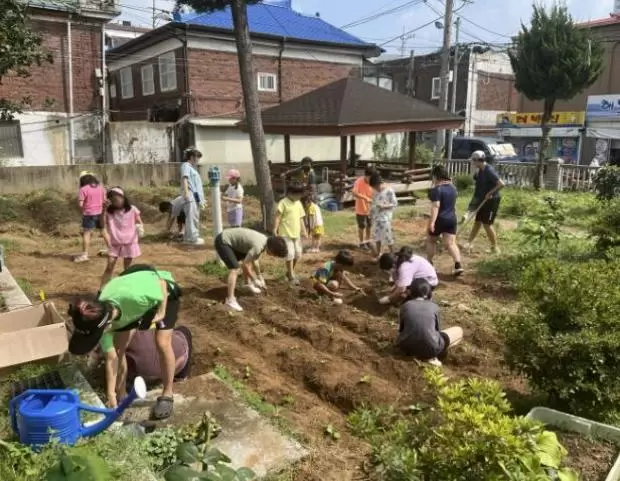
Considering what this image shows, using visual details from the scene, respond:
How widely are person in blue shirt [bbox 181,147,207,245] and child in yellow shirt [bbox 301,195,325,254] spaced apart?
2.08 m

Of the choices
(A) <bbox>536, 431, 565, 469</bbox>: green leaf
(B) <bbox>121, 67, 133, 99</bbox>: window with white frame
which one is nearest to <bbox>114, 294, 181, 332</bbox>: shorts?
(A) <bbox>536, 431, 565, 469</bbox>: green leaf

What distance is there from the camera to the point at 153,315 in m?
3.71

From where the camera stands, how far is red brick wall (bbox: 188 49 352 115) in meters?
20.8

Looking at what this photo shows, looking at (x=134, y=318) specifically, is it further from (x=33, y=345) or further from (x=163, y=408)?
(x=33, y=345)

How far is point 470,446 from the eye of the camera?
2.72 metres

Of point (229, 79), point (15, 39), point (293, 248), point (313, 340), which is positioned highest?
point (229, 79)

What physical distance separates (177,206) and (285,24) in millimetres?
16520

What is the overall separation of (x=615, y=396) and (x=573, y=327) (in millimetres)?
501

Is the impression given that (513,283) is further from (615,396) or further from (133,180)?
(133,180)

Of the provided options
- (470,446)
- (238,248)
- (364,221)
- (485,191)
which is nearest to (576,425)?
(470,446)

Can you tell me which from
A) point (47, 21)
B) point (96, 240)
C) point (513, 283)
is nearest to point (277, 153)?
point (47, 21)

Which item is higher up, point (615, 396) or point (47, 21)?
point (47, 21)

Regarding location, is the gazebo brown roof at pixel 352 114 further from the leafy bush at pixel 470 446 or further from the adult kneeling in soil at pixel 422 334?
the leafy bush at pixel 470 446

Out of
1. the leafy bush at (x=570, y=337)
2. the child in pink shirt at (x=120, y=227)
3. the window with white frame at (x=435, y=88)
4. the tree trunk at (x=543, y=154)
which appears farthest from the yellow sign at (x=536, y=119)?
the leafy bush at (x=570, y=337)
